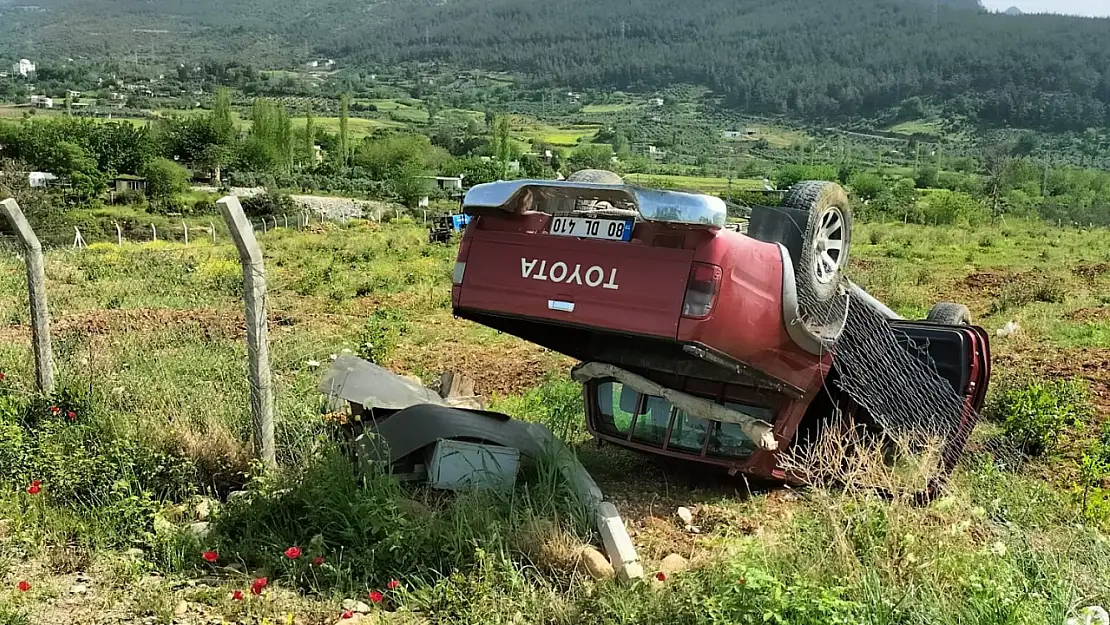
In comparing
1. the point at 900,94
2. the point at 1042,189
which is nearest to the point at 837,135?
the point at 900,94

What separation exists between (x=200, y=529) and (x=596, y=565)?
225cm

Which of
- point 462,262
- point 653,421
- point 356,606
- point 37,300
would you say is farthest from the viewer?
point 37,300

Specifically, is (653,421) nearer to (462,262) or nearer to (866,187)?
(462,262)

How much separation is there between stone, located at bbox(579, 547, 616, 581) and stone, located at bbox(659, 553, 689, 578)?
27 centimetres

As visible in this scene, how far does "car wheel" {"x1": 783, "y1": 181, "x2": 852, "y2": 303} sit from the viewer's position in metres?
5.36

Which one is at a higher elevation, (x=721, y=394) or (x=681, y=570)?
(x=721, y=394)

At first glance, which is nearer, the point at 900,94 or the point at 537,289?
the point at 537,289

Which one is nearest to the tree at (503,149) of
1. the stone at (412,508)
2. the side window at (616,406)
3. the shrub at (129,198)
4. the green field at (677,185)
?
the shrub at (129,198)

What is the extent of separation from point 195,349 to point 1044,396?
8227 millimetres

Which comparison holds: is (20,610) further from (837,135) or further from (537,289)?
(837,135)

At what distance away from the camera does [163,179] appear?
229 feet

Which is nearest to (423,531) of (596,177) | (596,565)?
(596,565)

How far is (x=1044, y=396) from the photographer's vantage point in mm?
7523

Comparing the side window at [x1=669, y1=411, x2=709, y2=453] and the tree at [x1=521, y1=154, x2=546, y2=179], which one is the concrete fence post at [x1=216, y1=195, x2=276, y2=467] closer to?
the side window at [x1=669, y1=411, x2=709, y2=453]
